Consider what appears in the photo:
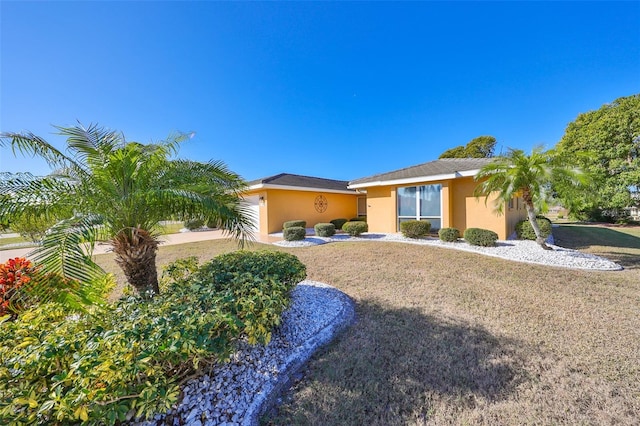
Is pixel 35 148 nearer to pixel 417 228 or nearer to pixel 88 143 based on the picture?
pixel 88 143

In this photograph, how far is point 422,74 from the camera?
13109 mm

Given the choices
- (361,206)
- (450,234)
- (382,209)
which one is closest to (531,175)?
(450,234)

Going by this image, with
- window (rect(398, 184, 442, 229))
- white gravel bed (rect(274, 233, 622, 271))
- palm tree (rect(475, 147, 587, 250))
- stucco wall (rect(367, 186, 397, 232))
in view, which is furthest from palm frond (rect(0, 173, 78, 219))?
window (rect(398, 184, 442, 229))

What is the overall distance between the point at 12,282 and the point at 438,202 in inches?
579

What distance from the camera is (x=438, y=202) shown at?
12133mm

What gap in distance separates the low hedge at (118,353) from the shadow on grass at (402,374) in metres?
0.99

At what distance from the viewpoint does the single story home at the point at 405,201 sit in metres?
11.3

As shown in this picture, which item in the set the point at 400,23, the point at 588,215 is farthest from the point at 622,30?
the point at 588,215

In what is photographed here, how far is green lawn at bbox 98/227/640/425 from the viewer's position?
2449 mm

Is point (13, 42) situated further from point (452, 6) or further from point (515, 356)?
point (452, 6)

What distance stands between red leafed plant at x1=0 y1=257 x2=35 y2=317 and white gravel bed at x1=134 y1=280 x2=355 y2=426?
3.46 m

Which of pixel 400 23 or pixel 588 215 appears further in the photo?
pixel 588 215

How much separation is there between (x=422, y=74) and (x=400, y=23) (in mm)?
4009

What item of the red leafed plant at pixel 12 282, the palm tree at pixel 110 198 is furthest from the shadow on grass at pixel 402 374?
the red leafed plant at pixel 12 282
